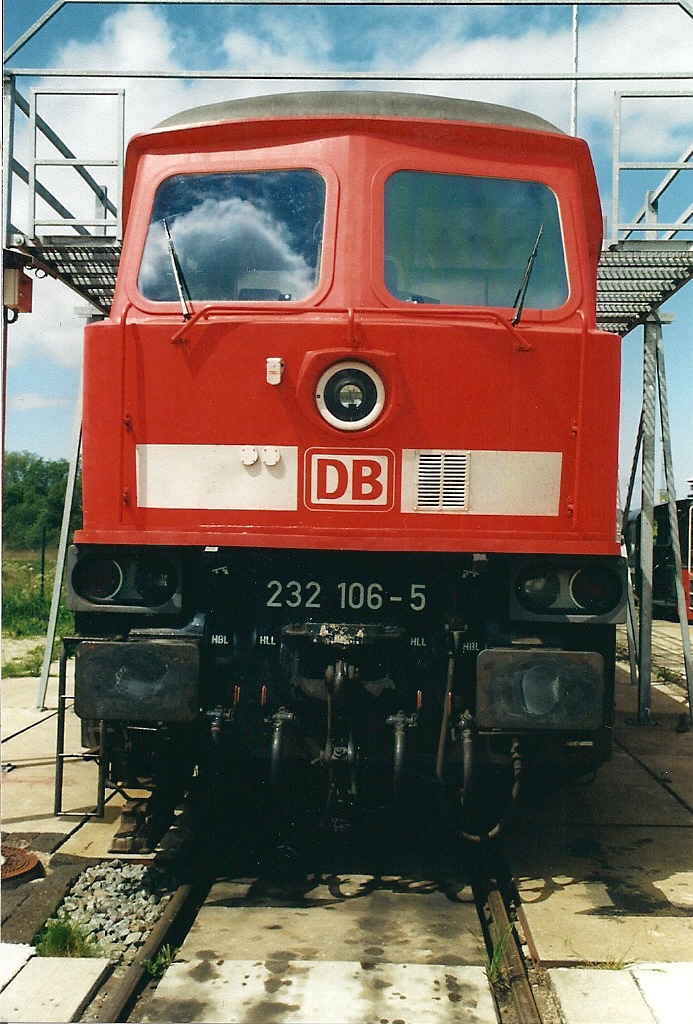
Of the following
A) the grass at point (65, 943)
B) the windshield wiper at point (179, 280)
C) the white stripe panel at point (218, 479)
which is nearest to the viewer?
the grass at point (65, 943)

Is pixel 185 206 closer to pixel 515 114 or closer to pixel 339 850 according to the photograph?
pixel 515 114

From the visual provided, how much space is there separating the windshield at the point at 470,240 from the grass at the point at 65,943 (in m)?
2.96

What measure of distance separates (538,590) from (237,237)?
2.05 metres

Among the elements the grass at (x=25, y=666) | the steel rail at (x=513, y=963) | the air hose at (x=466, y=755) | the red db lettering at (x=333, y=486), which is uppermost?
the red db lettering at (x=333, y=486)

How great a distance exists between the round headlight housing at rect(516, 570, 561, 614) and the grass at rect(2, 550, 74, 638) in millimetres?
10804

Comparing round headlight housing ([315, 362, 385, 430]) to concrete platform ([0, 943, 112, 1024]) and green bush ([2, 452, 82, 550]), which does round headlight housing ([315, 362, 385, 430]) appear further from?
green bush ([2, 452, 82, 550])

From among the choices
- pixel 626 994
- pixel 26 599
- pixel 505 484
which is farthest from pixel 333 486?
pixel 26 599

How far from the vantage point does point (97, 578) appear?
4.23m

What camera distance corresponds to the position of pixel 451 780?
456cm

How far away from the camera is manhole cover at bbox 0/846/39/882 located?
4605 mm

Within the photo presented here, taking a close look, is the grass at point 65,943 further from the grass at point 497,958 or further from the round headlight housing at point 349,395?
the round headlight housing at point 349,395

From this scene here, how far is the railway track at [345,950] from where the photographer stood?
3467 mm

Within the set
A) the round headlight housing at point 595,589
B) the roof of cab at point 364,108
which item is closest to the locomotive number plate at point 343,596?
the round headlight housing at point 595,589

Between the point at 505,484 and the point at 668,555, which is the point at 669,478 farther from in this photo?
the point at 668,555
